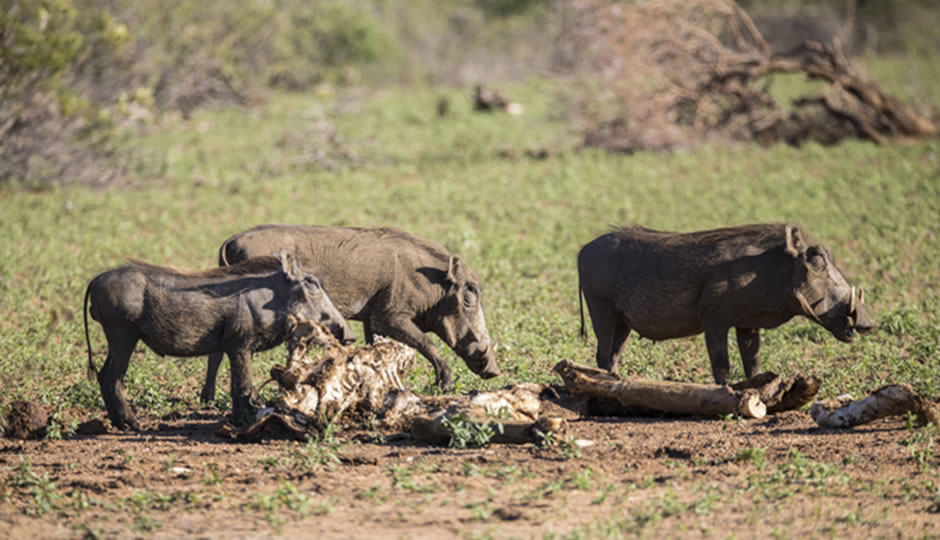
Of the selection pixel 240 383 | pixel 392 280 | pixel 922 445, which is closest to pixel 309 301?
pixel 240 383

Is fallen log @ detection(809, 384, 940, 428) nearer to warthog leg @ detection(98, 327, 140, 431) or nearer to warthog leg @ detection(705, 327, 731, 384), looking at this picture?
warthog leg @ detection(705, 327, 731, 384)

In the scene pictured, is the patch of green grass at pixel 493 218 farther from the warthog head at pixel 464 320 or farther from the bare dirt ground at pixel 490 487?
the bare dirt ground at pixel 490 487

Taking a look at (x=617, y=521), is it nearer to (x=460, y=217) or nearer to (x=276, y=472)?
(x=276, y=472)

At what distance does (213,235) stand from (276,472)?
7.33 metres

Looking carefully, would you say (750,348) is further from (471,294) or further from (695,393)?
(471,294)

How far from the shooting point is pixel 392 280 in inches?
302

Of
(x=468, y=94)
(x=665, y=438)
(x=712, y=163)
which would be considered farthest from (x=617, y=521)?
(x=468, y=94)

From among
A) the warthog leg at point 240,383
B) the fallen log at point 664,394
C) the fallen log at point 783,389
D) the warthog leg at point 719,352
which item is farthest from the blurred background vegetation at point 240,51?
the fallen log at point 783,389

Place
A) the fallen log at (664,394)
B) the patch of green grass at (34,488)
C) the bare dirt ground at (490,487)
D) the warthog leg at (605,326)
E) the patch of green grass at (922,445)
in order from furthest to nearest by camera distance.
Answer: the warthog leg at (605,326), the fallen log at (664,394), the patch of green grass at (922,445), the patch of green grass at (34,488), the bare dirt ground at (490,487)

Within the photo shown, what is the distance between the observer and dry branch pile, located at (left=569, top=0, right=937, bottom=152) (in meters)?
16.6

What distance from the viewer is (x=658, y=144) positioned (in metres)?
16.7

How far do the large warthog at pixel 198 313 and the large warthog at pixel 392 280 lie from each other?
93cm

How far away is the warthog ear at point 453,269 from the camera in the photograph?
770 cm

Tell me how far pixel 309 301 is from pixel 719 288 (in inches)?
106
